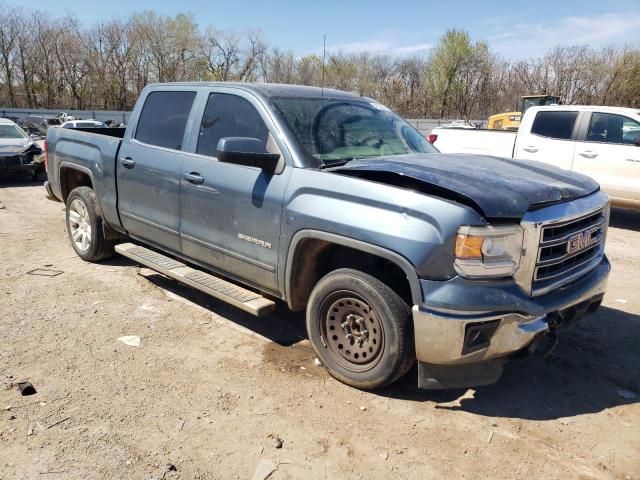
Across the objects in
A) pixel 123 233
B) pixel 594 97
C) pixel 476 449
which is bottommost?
pixel 476 449

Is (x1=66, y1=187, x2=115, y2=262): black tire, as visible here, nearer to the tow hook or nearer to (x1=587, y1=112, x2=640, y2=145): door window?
the tow hook

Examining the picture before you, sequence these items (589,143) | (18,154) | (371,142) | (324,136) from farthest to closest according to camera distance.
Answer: (18,154) → (589,143) → (371,142) → (324,136)

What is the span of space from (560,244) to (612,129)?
22.8ft

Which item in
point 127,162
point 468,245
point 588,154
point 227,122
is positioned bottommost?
point 468,245

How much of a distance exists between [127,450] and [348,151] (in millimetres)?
2432

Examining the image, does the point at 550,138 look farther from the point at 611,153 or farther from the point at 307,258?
the point at 307,258

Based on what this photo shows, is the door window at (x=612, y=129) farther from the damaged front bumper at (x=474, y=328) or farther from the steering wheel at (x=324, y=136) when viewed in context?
the damaged front bumper at (x=474, y=328)

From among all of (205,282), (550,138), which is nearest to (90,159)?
(205,282)

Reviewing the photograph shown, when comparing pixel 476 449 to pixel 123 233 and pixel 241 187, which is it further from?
pixel 123 233

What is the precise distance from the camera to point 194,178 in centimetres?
409

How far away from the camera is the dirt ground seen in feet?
8.79

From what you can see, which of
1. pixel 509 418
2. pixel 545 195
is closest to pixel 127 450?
pixel 509 418

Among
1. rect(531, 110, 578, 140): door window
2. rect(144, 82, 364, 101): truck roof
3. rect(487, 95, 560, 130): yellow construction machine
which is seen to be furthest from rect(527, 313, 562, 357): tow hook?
rect(487, 95, 560, 130): yellow construction machine

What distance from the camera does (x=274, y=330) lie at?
4305mm
